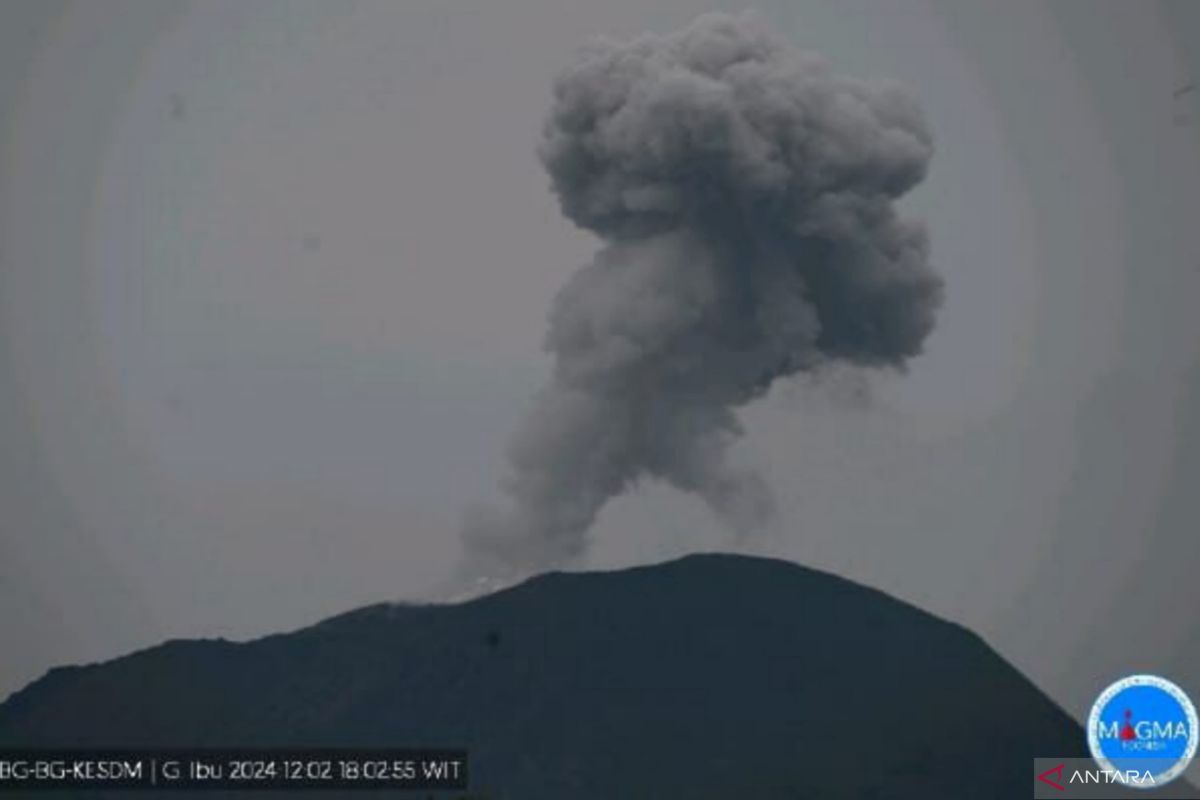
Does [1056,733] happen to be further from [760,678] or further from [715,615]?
[715,615]

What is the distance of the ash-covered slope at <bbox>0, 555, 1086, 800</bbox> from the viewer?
86.6 m

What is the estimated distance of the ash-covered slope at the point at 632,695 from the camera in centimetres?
8662

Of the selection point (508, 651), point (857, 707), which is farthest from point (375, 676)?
point (857, 707)

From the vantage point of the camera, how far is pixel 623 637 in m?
101

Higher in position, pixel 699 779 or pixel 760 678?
pixel 760 678

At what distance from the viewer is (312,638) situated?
10181 cm

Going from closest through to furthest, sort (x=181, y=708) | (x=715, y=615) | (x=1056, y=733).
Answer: (x=1056, y=733) → (x=181, y=708) → (x=715, y=615)

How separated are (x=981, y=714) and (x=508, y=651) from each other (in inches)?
903

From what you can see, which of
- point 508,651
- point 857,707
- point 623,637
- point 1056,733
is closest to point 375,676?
point 508,651

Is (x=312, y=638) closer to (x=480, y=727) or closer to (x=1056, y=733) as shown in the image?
(x=480, y=727)

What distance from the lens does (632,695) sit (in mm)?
95188

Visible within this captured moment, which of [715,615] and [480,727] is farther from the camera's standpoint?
[715,615]

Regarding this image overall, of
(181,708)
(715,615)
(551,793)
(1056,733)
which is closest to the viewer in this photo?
(551,793)

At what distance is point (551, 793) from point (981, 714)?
69.8 feet
